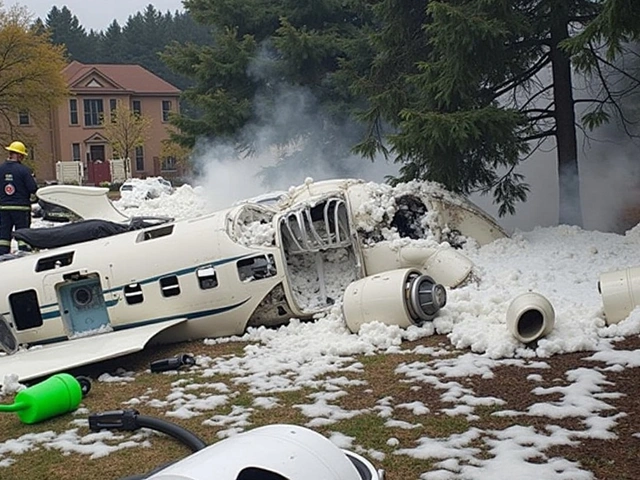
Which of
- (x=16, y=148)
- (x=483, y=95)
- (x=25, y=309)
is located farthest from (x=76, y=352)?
(x=483, y=95)

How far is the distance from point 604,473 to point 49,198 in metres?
10.4

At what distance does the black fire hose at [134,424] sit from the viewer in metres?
Answer: 5.24

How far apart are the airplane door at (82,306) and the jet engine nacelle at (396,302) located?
288cm

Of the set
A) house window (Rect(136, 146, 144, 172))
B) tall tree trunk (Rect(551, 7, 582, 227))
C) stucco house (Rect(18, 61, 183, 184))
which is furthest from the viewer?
house window (Rect(136, 146, 144, 172))

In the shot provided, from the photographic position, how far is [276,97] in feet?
72.0

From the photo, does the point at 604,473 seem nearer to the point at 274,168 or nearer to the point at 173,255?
the point at 173,255

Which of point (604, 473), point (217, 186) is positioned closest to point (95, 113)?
point (217, 186)

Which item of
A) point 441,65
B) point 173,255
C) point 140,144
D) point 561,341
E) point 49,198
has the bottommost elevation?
point 561,341

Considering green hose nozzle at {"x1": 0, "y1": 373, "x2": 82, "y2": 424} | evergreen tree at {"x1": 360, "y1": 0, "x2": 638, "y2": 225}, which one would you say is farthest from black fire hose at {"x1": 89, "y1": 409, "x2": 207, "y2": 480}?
evergreen tree at {"x1": 360, "y1": 0, "x2": 638, "y2": 225}

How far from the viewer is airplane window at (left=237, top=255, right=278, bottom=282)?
8.52m

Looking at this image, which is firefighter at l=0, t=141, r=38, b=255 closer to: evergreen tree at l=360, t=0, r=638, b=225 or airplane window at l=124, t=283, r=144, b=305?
airplane window at l=124, t=283, r=144, b=305

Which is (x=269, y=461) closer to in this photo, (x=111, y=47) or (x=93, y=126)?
(x=93, y=126)

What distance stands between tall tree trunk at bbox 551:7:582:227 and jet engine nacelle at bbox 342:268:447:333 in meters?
5.53

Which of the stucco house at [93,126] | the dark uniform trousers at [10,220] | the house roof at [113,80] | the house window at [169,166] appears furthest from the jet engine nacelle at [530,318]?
the house window at [169,166]
